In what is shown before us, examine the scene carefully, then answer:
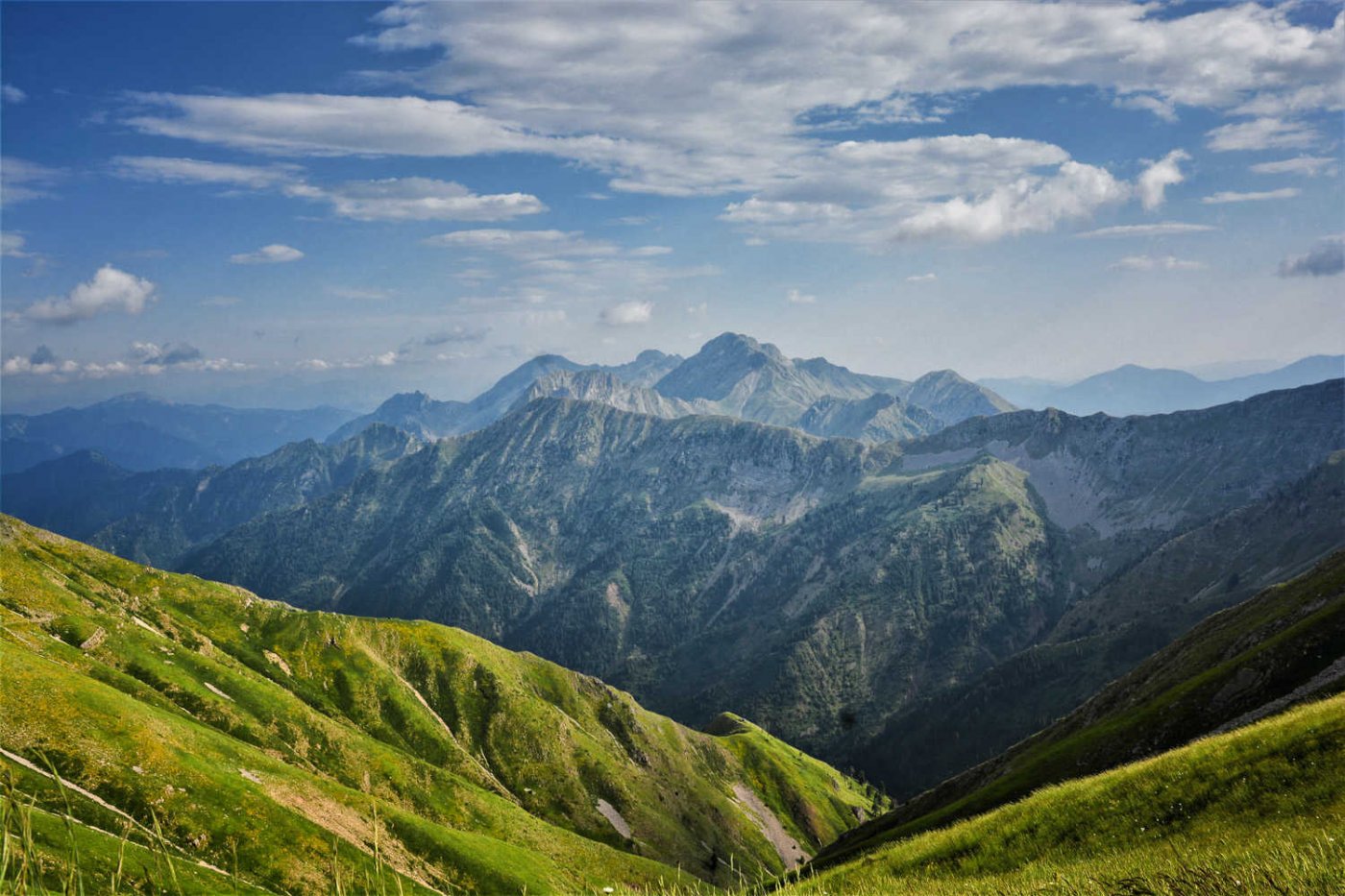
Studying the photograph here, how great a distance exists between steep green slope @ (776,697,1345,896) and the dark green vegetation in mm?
17334

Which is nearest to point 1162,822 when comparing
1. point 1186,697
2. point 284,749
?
point 1186,697

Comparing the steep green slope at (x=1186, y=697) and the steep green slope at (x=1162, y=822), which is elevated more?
the steep green slope at (x=1162, y=822)

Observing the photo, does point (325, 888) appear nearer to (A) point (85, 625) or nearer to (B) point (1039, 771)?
(A) point (85, 625)

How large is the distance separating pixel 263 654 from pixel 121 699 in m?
70.1

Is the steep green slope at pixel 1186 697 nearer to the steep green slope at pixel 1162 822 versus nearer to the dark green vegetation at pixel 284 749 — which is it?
the steep green slope at pixel 1162 822

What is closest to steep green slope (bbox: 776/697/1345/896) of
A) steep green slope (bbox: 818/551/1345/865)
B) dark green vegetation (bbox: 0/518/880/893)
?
dark green vegetation (bbox: 0/518/880/893)

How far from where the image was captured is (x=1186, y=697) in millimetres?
87625

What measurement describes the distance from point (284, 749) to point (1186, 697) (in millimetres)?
131061

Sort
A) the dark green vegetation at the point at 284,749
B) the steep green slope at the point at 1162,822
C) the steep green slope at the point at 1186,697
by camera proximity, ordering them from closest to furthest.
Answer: the steep green slope at the point at 1162,822
the dark green vegetation at the point at 284,749
the steep green slope at the point at 1186,697

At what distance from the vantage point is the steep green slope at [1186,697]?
79.2 m

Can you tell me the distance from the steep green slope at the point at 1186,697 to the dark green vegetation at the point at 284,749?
4886 centimetres

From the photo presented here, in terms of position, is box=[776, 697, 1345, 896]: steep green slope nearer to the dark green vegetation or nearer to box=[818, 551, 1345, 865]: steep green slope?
the dark green vegetation

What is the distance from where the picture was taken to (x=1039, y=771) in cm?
9388

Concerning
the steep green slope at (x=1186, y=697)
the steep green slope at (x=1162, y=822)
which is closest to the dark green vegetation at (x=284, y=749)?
the steep green slope at (x=1162, y=822)
